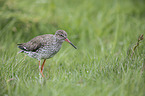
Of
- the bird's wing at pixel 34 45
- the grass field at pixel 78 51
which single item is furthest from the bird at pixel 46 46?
the grass field at pixel 78 51

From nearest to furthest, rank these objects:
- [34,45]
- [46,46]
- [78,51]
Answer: [46,46] → [34,45] → [78,51]

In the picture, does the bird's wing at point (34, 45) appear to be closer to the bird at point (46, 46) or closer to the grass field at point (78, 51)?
the bird at point (46, 46)

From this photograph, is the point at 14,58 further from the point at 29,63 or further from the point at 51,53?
the point at 51,53

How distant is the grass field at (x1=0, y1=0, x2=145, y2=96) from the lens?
3.49 metres

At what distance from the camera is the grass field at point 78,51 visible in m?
3.49

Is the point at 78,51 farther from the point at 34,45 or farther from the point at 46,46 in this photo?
the point at 34,45

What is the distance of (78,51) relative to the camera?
5414 millimetres

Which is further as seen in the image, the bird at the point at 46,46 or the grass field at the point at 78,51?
the bird at the point at 46,46

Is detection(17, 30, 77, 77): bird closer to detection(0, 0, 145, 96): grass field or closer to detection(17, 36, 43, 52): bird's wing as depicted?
detection(17, 36, 43, 52): bird's wing

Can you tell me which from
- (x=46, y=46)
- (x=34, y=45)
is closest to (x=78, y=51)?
(x=46, y=46)

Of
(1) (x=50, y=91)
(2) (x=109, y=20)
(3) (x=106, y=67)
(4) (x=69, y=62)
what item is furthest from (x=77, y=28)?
(1) (x=50, y=91)

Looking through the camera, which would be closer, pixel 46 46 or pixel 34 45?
pixel 46 46

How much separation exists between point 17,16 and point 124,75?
188 inches

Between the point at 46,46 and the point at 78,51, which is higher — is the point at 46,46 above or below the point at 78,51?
above
